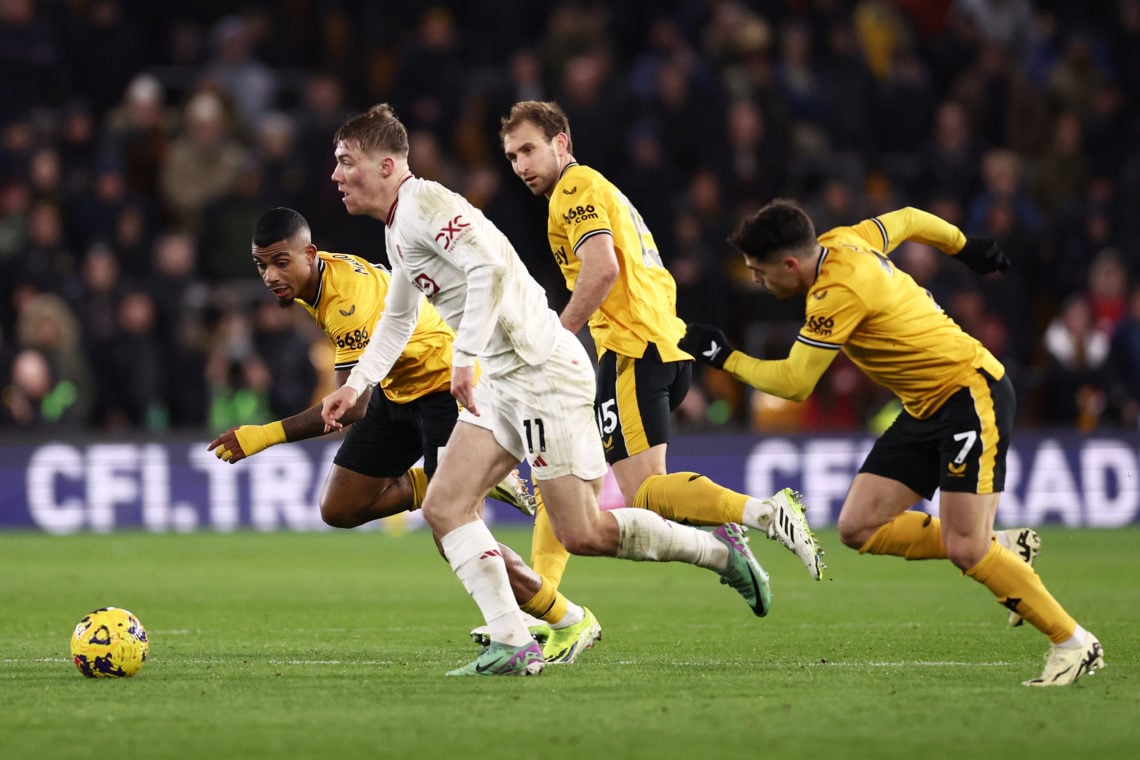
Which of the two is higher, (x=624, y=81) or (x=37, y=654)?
(x=624, y=81)

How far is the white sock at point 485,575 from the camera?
7.14m

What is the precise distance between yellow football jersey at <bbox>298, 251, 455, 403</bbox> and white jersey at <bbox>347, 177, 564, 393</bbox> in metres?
0.95

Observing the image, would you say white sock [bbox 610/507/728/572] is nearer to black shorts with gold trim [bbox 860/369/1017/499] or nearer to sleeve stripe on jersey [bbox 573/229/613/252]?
black shorts with gold trim [bbox 860/369/1017/499]

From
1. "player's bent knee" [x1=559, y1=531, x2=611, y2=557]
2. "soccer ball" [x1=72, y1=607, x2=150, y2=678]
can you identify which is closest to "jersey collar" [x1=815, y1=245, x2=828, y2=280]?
"player's bent knee" [x1=559, y1=531, x2=611, y2=557]

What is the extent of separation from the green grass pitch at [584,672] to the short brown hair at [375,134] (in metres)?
2.22

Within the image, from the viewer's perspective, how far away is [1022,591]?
7.18m

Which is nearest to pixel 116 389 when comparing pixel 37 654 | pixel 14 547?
pixel 14 547

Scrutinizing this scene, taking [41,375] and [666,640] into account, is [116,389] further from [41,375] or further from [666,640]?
[666,640]

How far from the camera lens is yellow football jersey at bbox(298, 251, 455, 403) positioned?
853cm

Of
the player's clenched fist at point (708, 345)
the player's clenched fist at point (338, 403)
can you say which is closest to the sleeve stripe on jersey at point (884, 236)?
the player's clenched fist at point (708, 345)

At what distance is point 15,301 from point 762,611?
10949 mm

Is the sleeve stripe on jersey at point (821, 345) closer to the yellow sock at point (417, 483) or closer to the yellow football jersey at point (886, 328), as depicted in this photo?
the yellow football jersey at point (886, 328)

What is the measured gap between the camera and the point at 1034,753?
552 centimetres

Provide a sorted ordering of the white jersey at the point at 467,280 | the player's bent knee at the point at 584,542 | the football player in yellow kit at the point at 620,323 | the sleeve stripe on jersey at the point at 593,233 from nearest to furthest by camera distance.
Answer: the white jersey at the point at 467,280
the player's bent knee at the point at 584,542
the football player in yellow kit at the point at 620,323
the sleeve stripe on jersey at the point at 593,233
